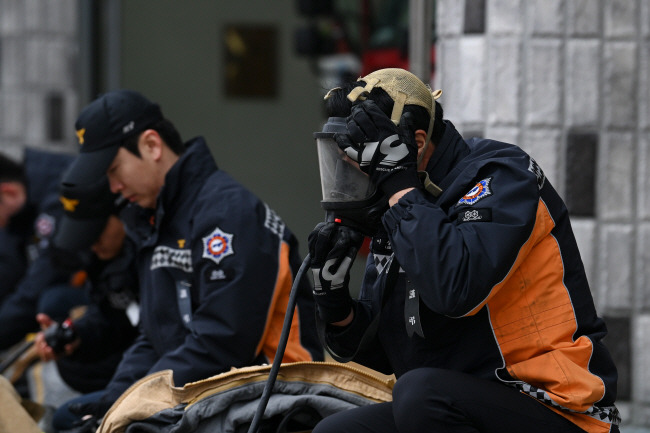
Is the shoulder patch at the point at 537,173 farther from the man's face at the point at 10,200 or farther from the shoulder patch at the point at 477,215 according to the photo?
the man's face at the point at 10,200

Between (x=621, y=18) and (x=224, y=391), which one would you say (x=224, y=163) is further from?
(x=224, y=391)

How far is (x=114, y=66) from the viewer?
25.1ft

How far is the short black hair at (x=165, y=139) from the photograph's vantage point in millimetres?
3600

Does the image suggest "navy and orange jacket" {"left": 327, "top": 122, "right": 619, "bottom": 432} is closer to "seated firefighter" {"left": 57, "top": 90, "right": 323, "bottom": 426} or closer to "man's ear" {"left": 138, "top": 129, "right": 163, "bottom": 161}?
"seated firefighter" {"left": 57, "top": 90, "right": 323, "bottom": 426}

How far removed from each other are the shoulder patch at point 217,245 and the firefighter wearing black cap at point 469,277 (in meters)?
0.65

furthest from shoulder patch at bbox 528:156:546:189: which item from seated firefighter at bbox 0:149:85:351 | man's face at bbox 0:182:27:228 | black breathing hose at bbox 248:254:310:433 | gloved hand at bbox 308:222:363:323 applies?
man's face at bbox 0:182:27:228

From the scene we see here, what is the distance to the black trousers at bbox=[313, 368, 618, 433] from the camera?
2387mm

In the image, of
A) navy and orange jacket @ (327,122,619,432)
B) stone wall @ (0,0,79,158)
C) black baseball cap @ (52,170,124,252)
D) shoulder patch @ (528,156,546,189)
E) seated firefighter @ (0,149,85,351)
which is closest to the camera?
navy and orange jacket @ (327,122,619,432)

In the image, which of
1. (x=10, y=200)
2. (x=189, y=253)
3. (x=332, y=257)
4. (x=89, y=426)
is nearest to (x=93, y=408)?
(x=89, y=426)

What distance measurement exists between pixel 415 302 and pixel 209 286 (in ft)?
2.99

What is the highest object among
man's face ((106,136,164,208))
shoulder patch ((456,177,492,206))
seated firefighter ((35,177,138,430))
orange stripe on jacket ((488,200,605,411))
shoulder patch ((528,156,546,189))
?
shoulder patch ((528,156,546,189))

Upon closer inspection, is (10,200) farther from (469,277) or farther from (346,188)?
(469,277)

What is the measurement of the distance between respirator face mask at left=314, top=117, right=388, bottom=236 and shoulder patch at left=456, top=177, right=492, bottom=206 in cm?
20

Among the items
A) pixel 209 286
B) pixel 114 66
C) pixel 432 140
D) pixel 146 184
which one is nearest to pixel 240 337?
pixel 209 286
